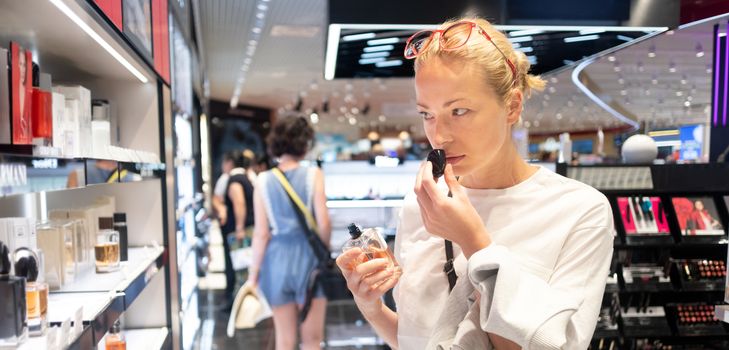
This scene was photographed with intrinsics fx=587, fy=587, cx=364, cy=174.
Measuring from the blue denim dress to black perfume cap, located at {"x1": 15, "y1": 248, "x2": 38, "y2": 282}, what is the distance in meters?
2.20

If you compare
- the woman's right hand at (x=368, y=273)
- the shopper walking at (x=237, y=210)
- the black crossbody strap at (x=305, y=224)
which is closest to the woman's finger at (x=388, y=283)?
the woman's right hand at (x=368, y=273)

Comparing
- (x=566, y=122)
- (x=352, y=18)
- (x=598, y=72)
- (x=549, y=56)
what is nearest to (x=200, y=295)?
(x=352, y=18)

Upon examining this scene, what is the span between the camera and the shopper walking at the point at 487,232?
96 cm

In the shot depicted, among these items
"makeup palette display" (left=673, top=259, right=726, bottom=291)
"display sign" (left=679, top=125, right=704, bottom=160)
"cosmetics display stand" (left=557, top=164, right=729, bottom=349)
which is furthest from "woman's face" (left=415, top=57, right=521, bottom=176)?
"display sign" (left=679, top=125, right=704, bottom=160)

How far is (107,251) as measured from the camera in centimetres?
224

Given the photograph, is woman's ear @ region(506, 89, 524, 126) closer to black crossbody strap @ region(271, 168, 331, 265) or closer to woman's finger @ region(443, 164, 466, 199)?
woman's finger @ region(443, 164, 466, 199)

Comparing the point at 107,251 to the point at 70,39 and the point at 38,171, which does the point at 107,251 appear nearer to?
the point at 70,39

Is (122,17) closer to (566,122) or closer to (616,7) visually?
(616,7)

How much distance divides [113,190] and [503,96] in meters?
2.35

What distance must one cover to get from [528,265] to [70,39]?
165cm

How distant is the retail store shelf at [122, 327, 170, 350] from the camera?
259cm

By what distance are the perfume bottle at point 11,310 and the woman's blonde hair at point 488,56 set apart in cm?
96

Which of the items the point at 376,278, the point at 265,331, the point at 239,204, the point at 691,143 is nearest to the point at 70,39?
the point at 376,278

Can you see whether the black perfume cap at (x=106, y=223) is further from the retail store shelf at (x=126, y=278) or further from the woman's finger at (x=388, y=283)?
the woman's finger at (x=388, y=283)
